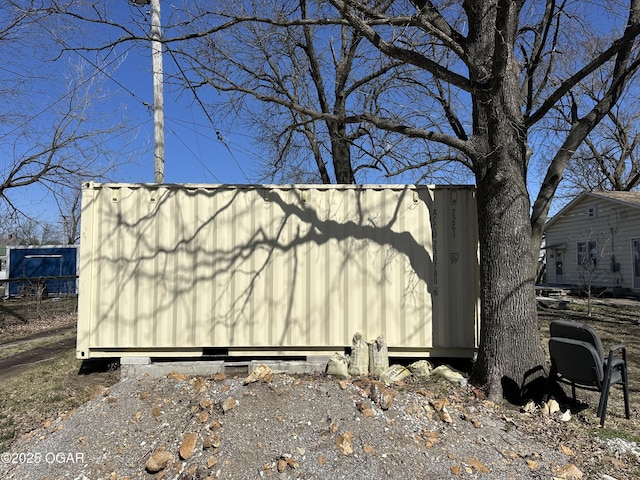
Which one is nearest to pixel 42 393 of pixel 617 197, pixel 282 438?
pixel 282 438

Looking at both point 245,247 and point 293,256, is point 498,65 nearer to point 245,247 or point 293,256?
point 293,256

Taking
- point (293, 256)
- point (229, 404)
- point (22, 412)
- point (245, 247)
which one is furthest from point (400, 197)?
point (22, 412)

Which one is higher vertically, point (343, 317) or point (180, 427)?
point (343, 317)

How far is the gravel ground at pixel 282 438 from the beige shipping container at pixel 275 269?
Result: 46.2 inches

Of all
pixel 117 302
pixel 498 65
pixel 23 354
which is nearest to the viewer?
pixel 498 65

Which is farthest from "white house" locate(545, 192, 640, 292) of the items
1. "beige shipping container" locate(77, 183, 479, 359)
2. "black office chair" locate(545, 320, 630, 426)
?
"black office chair" locate(545, 320, 630, 426)

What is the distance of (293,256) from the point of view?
5.49 m

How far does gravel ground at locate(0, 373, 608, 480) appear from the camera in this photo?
309 centimetres

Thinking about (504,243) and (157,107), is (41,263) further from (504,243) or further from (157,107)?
(504,243)

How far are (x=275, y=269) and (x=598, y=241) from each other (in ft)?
53.4

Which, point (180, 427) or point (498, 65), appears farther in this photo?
point (498, 65)

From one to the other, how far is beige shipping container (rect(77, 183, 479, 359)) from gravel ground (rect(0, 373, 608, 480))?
3.85 feet

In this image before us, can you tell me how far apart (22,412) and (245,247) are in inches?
120

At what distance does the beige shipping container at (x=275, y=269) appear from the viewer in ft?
17.7
